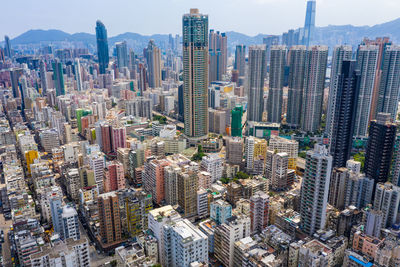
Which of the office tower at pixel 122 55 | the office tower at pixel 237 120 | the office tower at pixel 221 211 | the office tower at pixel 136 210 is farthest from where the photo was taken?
the office tower at pixel 122 55

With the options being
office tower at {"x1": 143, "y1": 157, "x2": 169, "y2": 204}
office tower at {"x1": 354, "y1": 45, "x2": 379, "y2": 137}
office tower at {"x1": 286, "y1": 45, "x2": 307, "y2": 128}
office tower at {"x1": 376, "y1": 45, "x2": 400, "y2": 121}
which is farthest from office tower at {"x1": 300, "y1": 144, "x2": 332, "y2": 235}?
office tower at {"x1": 286, "y1": 45, "x2": 307, "y2": 128}

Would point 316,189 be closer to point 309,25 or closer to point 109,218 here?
point 109,218

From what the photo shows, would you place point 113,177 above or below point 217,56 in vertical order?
below

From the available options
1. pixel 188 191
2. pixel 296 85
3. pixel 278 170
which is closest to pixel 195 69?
pixel 278 170

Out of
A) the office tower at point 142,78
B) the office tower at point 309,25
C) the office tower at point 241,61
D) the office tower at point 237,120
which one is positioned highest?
the office tower at point 309,25

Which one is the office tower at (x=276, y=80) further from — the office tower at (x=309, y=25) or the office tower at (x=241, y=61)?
the office tower at (x=309, y=25)

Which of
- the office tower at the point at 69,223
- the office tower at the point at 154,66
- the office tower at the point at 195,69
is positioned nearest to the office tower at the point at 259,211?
the office tower at the point at 69,223

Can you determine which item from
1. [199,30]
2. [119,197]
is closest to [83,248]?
[119,197]
